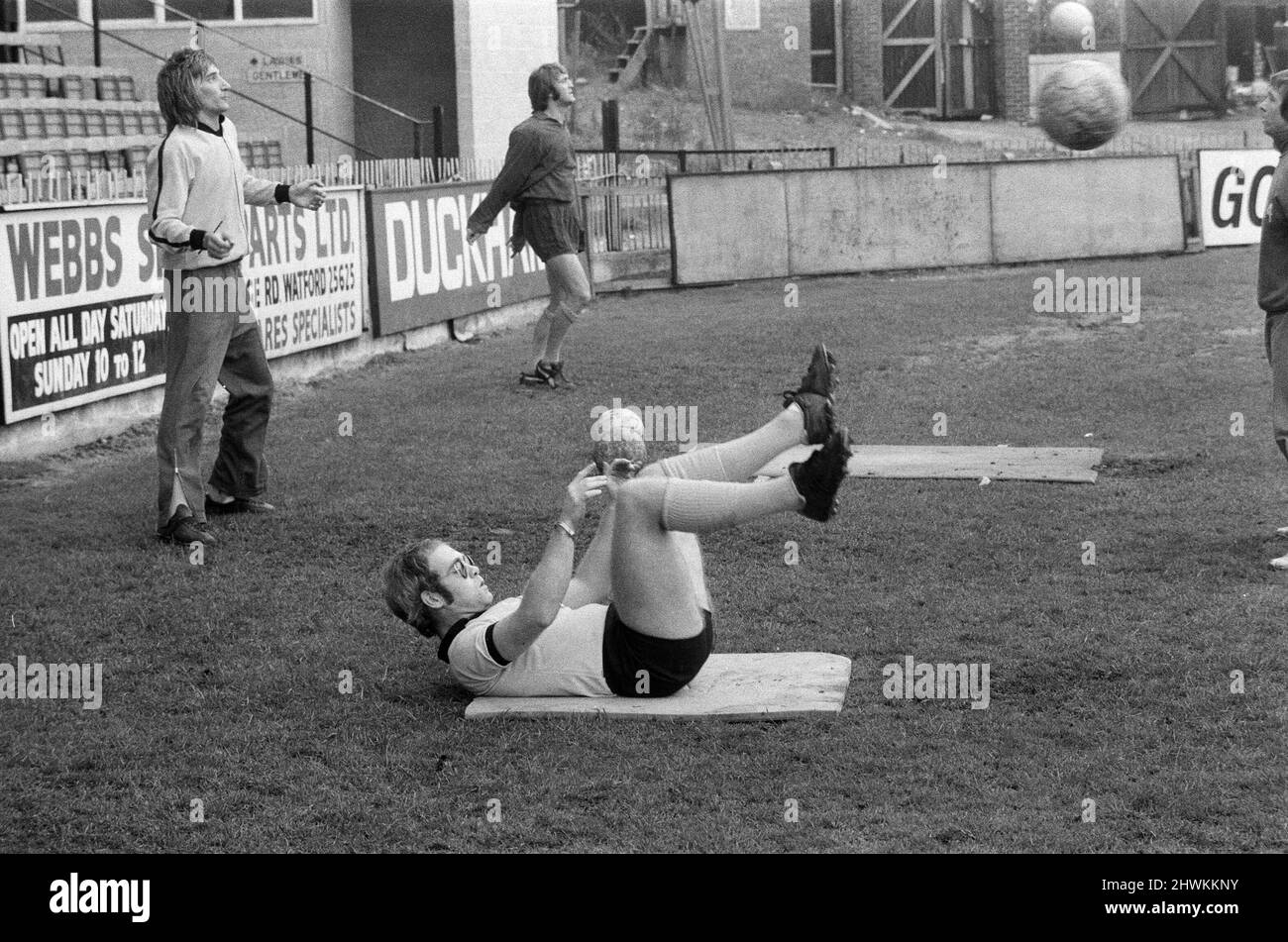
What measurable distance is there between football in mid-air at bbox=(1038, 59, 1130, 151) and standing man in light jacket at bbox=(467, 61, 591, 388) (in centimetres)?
361

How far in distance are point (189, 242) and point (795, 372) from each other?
6.78 m

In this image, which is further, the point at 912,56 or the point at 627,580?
the point at 912,56

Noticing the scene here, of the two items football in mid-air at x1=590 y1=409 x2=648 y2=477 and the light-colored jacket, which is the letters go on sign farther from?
→ football in mid-air at x1=590 y1=409 x2=648 y2=477

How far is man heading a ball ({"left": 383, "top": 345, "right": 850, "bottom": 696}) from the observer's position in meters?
5.31

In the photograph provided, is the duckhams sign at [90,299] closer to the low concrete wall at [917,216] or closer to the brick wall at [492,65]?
the low concrete wall at [917,216]

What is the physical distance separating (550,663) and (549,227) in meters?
7.79

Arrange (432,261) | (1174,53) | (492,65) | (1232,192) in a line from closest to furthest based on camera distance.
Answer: (432,261)
(1232,192)
(492,65)
(1174,53)

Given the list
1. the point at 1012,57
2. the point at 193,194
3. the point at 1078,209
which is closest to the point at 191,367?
the point at 193,194

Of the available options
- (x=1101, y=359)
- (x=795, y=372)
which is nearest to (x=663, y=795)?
(x=795, y=372)

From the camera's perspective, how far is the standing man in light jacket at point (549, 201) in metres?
13.0

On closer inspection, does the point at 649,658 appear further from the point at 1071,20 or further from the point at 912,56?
the point at 912,56

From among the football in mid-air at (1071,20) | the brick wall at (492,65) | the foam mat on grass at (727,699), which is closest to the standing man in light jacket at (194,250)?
the foam mat on grass at (727,699)

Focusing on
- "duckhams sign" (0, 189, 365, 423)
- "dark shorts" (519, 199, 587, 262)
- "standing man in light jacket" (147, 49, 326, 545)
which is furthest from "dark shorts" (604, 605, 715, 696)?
"dark shorts" (519, 199, 587, 262)

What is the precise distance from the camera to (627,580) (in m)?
5.46
